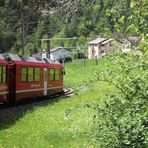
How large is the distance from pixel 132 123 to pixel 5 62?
1653cm

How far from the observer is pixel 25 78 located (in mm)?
26344

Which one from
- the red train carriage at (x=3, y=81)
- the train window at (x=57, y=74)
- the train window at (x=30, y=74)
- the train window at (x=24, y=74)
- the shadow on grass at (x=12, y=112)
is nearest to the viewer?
the shadow on grass at (x=12, y=112)

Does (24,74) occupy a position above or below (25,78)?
above

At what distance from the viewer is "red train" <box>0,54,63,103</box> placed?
23.9 metres

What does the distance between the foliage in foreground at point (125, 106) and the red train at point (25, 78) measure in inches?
601

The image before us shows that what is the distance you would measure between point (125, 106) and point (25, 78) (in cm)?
1857

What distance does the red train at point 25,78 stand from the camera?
23.9 meters

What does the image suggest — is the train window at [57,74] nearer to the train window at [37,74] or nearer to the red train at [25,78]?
the red train at [25,78]

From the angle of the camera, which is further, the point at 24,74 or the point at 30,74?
the point at 30,74

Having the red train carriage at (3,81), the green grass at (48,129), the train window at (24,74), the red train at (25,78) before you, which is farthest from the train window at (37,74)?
the green grass at (48,129)

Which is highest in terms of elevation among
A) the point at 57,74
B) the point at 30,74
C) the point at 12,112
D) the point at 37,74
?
the point at 30,74

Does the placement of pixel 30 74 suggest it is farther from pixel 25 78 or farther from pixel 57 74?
pixel 57 74

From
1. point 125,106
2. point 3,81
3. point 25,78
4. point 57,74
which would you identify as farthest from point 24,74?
point 125,106

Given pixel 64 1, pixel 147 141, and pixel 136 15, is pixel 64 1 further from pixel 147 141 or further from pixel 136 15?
pixel 147 141
